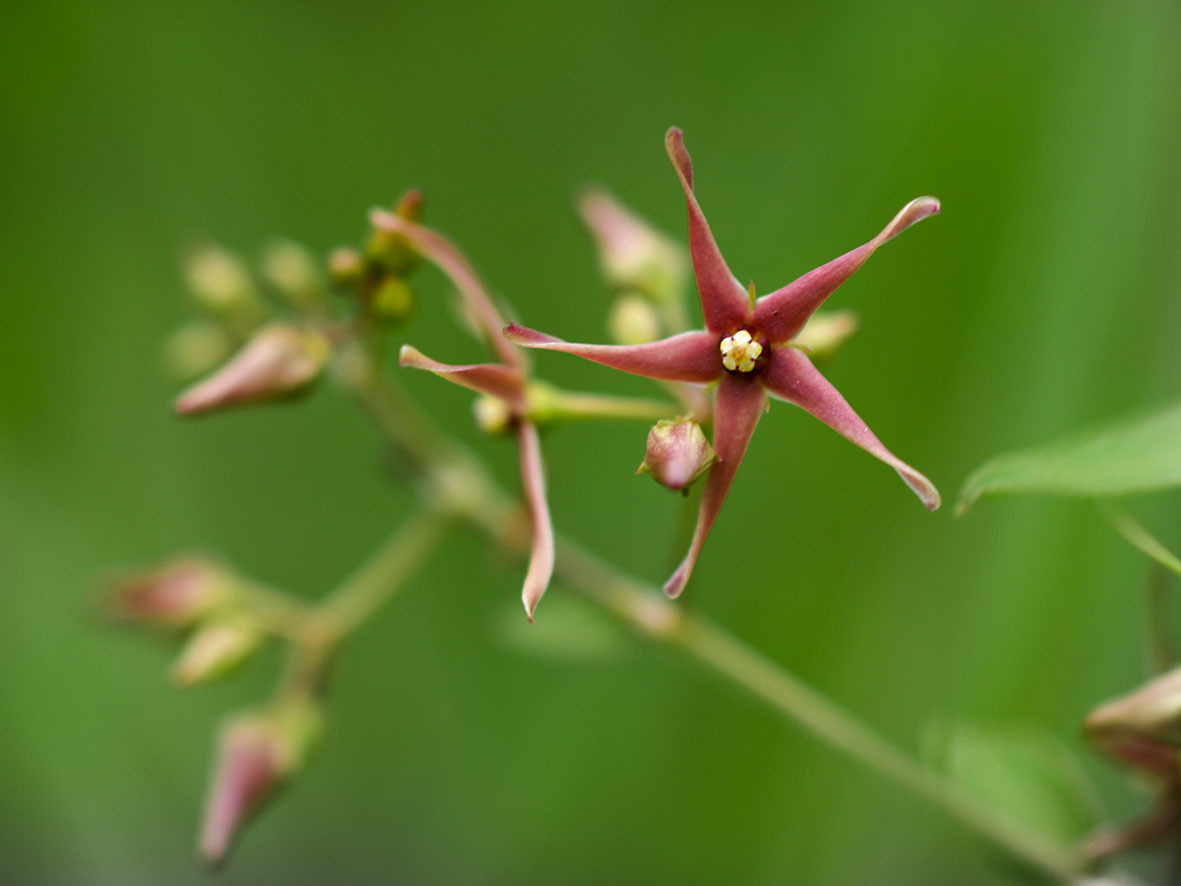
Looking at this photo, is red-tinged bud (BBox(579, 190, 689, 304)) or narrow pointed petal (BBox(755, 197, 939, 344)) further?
red-tinged bud (BBox(579, 190, 689, 304))

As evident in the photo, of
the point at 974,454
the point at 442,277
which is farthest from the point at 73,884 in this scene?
the point at 974,454

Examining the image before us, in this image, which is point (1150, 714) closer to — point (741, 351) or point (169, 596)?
point (741, 351)

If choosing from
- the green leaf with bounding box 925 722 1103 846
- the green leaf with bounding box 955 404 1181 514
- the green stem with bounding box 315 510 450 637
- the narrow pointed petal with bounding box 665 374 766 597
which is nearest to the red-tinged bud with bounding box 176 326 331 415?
the green stem with bounding box 315 510 450 637

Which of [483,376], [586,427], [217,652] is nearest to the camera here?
[483,376]

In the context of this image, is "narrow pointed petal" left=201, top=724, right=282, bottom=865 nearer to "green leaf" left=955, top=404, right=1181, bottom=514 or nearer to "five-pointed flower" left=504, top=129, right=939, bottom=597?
"five-pointed flower" left=504, top=129, right=939, bottom=597

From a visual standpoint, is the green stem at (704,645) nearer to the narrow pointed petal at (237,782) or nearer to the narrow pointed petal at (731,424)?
the narrow pointed petal at (237,782)

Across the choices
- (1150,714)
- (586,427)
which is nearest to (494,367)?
(1150,714)
